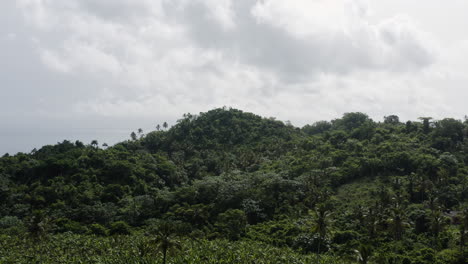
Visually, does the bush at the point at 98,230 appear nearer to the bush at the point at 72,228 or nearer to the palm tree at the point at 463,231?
the bush at the point at 72,228

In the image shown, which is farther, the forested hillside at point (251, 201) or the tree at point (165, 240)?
the forested hillside at point (251, 201)

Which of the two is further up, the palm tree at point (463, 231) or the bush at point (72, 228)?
the palm tree at point (463, 231)

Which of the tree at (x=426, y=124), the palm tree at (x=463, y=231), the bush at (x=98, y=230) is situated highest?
the tree at (x=426, y=124)

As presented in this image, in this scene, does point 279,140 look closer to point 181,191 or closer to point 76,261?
point 181,191

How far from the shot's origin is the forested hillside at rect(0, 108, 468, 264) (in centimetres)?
6384

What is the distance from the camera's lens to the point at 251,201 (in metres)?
95.9

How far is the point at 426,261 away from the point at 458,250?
265 inches

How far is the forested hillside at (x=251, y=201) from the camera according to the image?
63.8 m

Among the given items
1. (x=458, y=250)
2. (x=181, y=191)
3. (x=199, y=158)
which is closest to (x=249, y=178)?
(x=181, y=191)

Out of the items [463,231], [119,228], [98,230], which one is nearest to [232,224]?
[119,228]

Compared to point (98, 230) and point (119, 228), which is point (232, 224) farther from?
point (98, 230)

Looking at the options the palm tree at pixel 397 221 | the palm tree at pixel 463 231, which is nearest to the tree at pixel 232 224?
the palm tree at pixel 397 221

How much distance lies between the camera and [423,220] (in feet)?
A: 246

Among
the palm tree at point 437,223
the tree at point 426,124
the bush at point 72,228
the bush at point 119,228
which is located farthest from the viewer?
the tree at point 426,124
